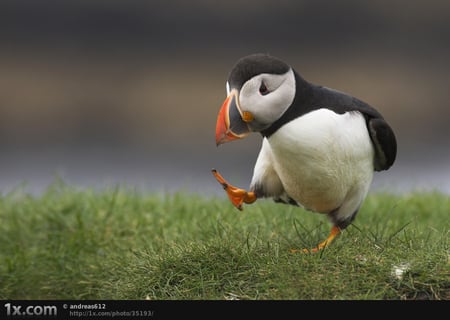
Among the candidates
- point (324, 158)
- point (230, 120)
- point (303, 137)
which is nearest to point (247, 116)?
point (230, 120)

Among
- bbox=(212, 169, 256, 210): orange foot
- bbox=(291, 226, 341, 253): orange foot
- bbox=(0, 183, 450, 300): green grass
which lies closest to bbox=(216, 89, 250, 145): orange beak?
bbox=(212, 169, 256, 210): orange foot

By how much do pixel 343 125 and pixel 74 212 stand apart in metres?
2.43

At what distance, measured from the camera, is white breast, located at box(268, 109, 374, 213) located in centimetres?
396

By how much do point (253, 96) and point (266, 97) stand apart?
7 centimetres

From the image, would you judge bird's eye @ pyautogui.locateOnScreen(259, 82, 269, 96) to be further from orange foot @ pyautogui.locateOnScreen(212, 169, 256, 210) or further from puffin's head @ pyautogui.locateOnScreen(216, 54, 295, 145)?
orange foot @ pyautogui.locateOnScreen(212, 169, 256, 210)

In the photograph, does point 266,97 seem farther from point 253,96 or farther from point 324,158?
point 324,158

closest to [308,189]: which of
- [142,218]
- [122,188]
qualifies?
[142,218]

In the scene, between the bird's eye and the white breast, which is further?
the white breast

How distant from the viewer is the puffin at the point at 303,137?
383 cm

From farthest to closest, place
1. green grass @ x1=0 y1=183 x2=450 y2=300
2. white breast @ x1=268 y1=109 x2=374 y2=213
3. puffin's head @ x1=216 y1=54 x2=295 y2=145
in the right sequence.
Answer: white breast @ x1=268 y1=109 x2=374 y2=213
puffin's head @ x1=216 y1=54 x2=295 y2=145
green grass @ x1=0 y1=183 x2=450 y2=300

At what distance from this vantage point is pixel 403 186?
6883mm
